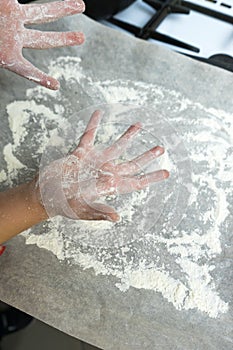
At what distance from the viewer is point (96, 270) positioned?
93 centimetres

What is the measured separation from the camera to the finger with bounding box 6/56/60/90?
3.26 feet

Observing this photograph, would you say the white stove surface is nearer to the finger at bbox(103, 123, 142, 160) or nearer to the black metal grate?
the black metal grate

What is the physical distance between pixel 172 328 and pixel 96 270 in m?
0.15

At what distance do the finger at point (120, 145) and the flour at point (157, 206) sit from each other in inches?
3.2

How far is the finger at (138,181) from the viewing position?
2.99 ft

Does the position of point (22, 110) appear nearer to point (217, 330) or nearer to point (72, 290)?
point (72, 290)

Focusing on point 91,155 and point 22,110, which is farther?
point 22,110

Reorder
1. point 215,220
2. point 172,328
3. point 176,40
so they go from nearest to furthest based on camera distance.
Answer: point 172,328 → point 215,220 → point 176,40

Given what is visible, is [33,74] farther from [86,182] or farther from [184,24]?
[184,24]

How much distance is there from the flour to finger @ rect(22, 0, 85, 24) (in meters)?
0.15

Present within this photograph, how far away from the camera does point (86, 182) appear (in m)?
0.91

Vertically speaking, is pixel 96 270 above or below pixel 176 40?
below

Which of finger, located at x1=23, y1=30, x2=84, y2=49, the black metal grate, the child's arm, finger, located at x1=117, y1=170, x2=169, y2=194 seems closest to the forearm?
the child's arm

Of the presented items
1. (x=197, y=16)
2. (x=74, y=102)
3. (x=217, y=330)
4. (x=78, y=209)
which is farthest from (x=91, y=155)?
(x=197, y=16)
